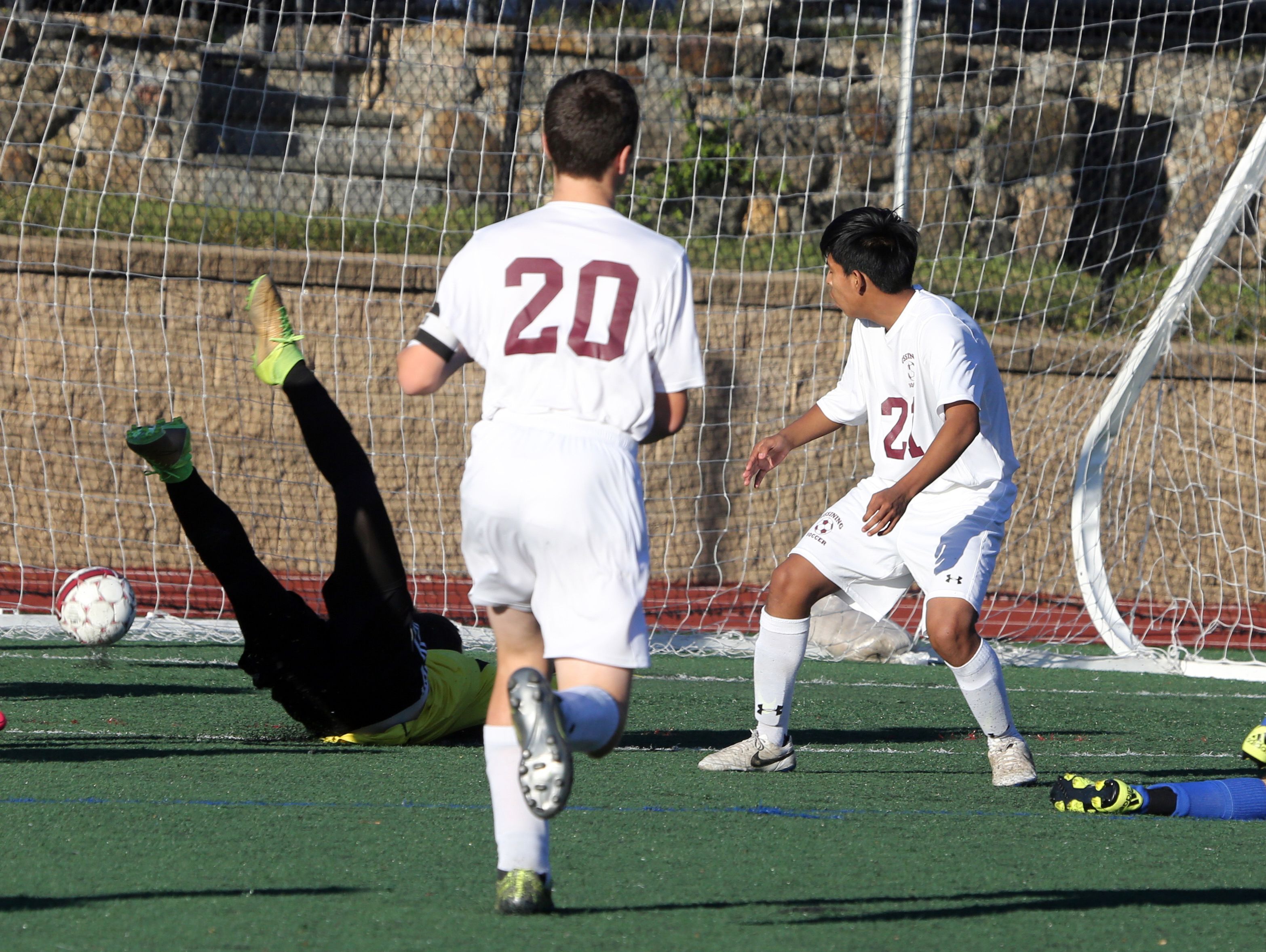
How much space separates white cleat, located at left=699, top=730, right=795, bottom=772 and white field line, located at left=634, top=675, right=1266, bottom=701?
213cm

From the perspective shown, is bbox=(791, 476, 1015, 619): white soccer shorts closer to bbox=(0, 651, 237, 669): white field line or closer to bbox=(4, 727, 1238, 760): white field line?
bbox=(4, 727, 1238, 760): white field line

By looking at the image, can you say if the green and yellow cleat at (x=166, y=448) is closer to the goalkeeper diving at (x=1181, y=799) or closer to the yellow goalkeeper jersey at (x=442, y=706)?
the yellow goalkeeper jersey at (x=442, y=706)

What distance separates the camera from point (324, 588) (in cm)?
429

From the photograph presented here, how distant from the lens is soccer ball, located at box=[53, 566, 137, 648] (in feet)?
19.5

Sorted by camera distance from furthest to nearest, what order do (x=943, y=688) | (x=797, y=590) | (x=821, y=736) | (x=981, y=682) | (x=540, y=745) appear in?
(x=943, y=688), (x=821, y=736), (x=797, y=590), (x=981, y=682), (x=540, y=745)

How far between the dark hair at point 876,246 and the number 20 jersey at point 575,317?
73.9 inches

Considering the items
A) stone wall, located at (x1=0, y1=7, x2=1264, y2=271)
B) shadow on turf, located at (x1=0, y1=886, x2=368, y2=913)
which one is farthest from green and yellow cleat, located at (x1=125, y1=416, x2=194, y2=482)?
stone wall, located at (x1=0, y1=7, x2=1264, y2=271)

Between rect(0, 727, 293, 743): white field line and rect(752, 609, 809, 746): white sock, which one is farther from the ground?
rect(752, 609, 809, 746): white sock

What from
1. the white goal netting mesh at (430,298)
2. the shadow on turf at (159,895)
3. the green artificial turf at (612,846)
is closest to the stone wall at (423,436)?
the white goal netting mesh at (430,298)

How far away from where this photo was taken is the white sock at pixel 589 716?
2.39 meters

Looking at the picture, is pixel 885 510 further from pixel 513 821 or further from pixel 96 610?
pixel 96 610

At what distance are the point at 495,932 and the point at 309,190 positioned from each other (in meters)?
8.05

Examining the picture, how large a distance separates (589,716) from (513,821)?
0.28m

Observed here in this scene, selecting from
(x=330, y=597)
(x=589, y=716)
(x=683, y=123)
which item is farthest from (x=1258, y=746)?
(x=683, y=123)
